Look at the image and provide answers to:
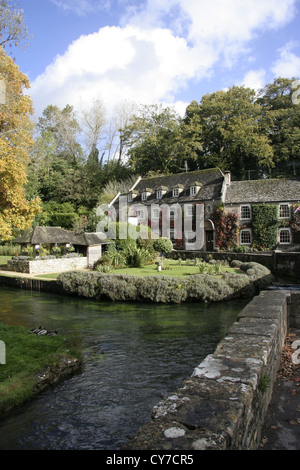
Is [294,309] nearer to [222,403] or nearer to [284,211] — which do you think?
[222,403]

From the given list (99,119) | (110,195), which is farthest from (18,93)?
(99,119)

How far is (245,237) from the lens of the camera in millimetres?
33500

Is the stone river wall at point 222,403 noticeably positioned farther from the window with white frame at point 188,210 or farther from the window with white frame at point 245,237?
the window with white frame at point 188,210

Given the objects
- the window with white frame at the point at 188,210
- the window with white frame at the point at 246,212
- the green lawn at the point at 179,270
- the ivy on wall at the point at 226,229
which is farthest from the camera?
the window with white frame at the point at 188,210

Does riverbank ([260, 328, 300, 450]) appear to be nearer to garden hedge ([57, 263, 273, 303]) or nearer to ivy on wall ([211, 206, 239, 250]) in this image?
garden hedge ([57, 263, 273, 303])

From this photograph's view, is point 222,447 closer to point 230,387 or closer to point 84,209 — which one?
point 230,387

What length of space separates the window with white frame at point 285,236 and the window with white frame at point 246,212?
331 cm

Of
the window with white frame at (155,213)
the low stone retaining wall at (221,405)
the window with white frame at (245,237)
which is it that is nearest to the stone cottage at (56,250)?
the window with white frame at (155,213)

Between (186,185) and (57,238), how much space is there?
17.0m

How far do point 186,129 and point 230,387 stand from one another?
45835 millimetres

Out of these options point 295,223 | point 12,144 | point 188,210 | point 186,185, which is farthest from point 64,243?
point 295,223

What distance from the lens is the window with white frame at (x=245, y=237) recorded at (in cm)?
3325

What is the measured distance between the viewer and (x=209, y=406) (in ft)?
9.52

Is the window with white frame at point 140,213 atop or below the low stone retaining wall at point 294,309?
atop
